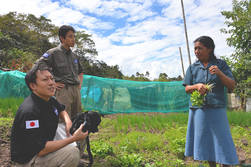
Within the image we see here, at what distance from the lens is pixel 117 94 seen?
8.03 meters

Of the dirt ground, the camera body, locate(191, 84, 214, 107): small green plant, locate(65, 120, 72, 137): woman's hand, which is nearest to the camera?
the camera body

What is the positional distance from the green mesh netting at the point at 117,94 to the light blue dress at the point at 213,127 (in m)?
5.76

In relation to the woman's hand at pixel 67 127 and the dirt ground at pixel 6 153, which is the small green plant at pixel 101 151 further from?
the woman's hand at pixel 67 127

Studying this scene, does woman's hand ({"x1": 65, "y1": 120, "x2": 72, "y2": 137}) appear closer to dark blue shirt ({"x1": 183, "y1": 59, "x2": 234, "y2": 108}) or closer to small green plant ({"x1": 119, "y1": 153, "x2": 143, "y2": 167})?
small green plant ({"x1": 119, "y1": 153, "x2": 143, "y2": 167})

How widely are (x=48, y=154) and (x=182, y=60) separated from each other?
20.4 meters

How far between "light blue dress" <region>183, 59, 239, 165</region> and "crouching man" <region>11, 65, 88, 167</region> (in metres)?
1.29

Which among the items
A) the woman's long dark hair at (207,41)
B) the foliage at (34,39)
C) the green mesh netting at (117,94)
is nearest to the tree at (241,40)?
the green mesh netting at (117,94)

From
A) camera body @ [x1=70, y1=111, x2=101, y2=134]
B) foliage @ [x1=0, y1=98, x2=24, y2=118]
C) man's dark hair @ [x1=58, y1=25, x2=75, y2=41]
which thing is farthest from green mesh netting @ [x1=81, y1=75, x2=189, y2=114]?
camera body @ [x1=70, y1=111, x2=101, y2=134]

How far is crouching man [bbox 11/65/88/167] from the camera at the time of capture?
1440 millimetres

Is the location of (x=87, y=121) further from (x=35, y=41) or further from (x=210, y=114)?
(x=35, y=41)

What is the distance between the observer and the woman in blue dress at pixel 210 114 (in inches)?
80.6

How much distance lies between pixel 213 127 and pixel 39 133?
1732 millimetres

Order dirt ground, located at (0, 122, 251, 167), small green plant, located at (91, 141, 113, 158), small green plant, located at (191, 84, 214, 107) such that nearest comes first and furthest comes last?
small green plant, located at (191, 84, 214, 107) < dirt ground, located at (0, 122, 251, 167) < small green plant, located at (91, 141, 113, 158)

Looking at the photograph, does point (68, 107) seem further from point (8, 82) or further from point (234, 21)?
point (234, 21)
